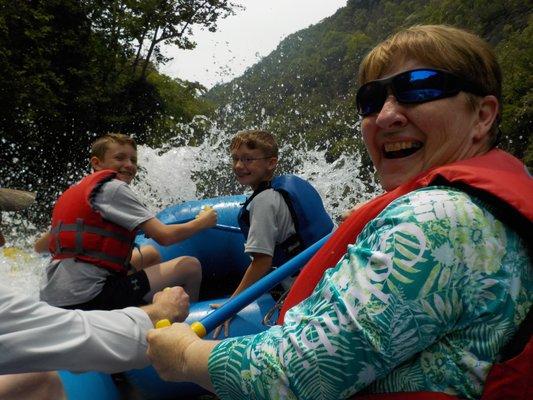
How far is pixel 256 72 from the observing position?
88125 mm

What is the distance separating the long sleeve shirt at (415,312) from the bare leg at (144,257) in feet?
9.86

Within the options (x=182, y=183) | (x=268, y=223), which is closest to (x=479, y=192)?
(x=268, y=223)

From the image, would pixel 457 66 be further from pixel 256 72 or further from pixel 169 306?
pixel 256 72

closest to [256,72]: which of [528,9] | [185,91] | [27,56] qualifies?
[528,9]

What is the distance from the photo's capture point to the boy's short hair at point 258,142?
3.45 metres

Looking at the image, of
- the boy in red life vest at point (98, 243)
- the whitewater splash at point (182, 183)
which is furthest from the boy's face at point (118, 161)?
the whitewater splash at point (182, 183)

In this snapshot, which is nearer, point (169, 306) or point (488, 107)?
point (488, 107)

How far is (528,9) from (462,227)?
37.4 m

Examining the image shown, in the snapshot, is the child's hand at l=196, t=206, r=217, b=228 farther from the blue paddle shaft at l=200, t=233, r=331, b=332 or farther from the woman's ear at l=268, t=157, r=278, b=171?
the blue paddle shaft at l=200, t=233, r=331, b=332

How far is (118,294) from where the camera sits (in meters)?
3.03

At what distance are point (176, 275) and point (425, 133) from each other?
2.61 meters

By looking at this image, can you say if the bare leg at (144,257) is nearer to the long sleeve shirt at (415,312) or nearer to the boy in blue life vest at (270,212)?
the boy in blue life vest at (270,212)

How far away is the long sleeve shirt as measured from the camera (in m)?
0.87

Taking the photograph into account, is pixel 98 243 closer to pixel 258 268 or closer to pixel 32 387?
pixel 258 268
